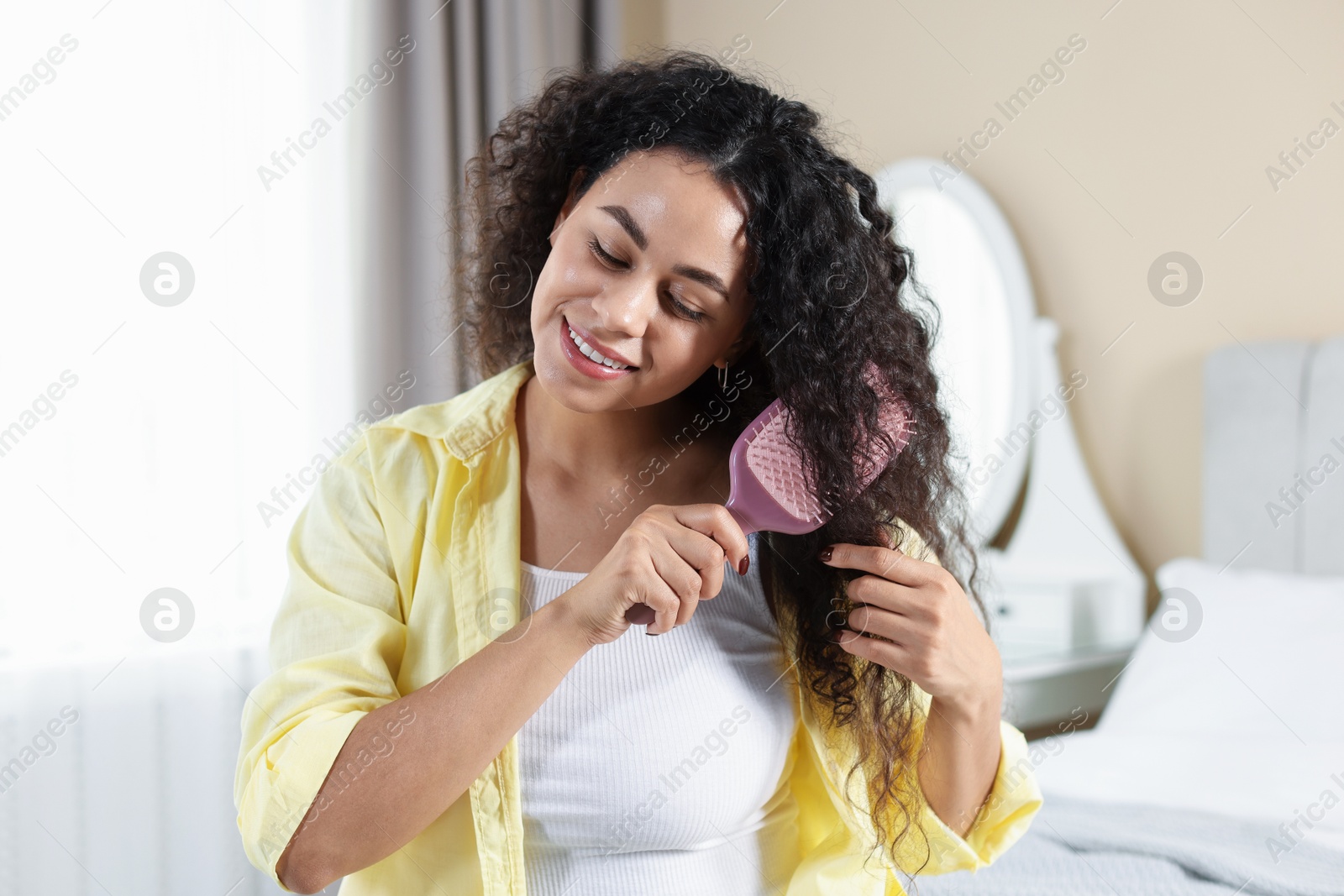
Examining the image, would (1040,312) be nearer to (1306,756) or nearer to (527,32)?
(1306,756)

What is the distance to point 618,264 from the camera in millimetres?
825

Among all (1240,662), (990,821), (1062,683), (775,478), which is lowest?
(1062,683)

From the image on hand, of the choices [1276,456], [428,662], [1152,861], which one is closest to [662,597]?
[428,662]

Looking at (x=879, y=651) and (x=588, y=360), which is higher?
(x=588, y=360)

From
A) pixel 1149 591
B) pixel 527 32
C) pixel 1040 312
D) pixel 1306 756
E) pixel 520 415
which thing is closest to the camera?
pixel 520 415

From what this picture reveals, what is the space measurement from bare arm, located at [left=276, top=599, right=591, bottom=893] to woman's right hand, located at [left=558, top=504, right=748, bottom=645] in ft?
0.07

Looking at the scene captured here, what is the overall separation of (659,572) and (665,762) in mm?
200

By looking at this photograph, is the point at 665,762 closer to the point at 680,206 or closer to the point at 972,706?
the point at 972,706

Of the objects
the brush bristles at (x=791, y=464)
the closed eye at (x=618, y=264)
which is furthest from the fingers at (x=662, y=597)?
the closed eye at (x=618, y=264)

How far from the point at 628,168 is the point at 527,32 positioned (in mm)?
1616

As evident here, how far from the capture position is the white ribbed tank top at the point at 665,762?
2.73 feet

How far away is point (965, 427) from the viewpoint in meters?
2.26

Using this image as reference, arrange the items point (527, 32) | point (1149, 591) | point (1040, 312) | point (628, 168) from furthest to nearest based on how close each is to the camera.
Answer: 1. point (527, 32)
2. point (1040, 312)
3. point (1149, 591)
4. point (628, 168)

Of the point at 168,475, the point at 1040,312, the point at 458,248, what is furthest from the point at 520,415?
the point at 1040,312
